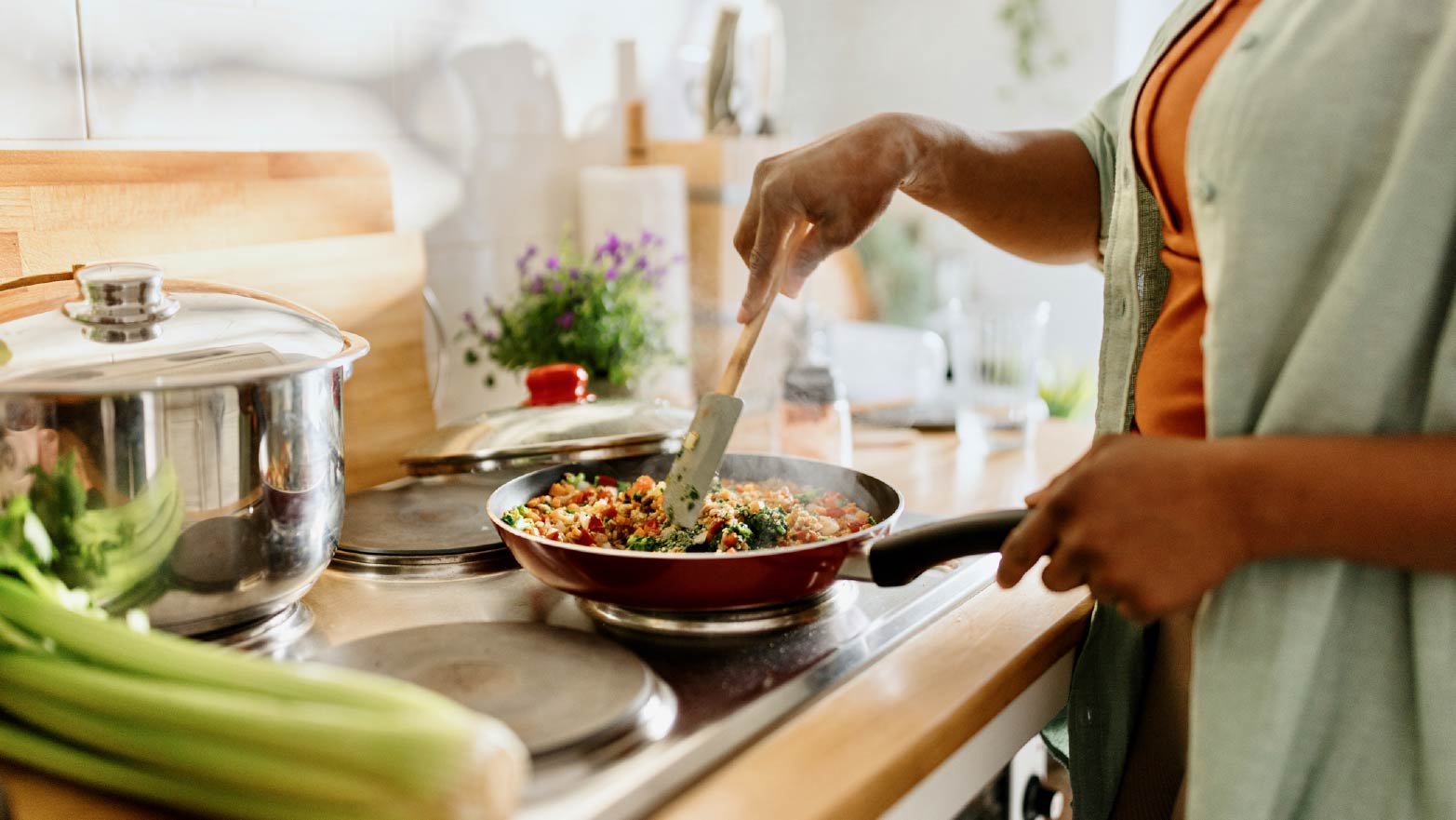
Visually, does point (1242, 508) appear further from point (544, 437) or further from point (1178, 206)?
point (544, 437)

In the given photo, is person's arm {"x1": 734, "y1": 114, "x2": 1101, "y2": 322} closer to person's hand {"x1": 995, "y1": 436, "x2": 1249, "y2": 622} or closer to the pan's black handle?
the pan's black handle

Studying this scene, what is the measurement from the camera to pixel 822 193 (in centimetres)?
102

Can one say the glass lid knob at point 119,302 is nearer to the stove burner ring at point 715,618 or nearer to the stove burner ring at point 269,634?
the stove burner ring at point 269,634

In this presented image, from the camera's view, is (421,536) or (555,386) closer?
(421,536)

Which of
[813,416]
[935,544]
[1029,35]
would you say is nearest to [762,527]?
[935,544]

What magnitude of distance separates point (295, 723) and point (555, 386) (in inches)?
29.8

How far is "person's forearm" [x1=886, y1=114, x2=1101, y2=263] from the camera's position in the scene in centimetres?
113

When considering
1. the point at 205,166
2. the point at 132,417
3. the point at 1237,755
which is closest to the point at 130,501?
the point at 132,417

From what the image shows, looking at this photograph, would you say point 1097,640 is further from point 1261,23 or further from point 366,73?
point 366,73

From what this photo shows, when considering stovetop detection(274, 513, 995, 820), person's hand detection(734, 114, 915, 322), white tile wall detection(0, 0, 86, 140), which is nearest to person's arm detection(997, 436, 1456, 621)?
stovetop detection(274, 513, 995, 820)

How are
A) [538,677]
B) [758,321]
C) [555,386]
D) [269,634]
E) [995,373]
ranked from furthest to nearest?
[995,373] < [555,386] < [758,321] < [269,634] < [538,677]

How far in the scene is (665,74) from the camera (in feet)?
6.57

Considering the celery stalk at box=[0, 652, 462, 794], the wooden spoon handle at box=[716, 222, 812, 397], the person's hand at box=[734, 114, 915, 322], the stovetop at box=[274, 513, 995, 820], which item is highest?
→ the person's hand at box=[734, 114, 915, 322]

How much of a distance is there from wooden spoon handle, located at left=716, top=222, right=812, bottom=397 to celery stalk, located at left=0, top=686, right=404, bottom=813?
0.50 meters
